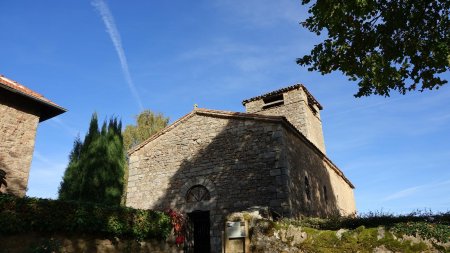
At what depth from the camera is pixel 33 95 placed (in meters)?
12.2

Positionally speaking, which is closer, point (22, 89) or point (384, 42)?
point (384, 42)

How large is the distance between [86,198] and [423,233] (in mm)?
16819

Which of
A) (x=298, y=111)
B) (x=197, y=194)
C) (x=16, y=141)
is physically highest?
(x=298, y=111)

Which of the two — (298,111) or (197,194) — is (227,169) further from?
(298,111)

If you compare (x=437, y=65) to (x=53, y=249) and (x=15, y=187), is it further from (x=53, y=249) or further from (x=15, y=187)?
(x=15, y=187)

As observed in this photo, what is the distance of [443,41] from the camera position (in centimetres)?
826

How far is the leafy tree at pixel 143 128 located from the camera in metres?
29.9

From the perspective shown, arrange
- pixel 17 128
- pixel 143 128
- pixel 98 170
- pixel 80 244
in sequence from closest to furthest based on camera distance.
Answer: pixel 80 244, pixel 17 128, pixel 98 170, pixel 143 128

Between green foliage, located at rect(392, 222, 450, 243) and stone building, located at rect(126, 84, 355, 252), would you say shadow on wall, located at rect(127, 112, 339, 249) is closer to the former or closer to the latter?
stone building, located at rect(126, 84, 355, 252)

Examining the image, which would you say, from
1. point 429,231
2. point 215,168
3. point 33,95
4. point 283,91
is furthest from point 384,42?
point 283,91

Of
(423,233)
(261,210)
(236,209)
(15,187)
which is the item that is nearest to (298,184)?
(236,209)

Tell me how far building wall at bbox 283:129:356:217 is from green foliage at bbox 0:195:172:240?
212 inches

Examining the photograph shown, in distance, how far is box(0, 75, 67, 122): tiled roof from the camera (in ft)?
37.5

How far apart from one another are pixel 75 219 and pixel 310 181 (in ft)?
34.8
